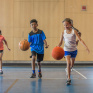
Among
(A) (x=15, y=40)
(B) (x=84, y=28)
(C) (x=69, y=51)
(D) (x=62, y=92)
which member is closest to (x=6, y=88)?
(D) (x=62, y=92)

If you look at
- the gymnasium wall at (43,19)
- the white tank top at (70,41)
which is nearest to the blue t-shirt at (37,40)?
the white tank top at (70,41)

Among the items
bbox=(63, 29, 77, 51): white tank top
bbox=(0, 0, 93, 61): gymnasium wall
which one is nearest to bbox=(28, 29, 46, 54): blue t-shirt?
bbox=(63, 29, 77, 51): white tank top

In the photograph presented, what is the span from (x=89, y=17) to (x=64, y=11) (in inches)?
48.4

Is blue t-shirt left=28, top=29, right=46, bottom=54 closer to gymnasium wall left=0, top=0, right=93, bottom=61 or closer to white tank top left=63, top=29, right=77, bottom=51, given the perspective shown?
white tank top left=63, top=29, right=77, bottom=51

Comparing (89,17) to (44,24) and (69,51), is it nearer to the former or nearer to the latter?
(44,24)

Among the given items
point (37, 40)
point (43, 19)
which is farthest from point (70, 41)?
→ point (43, 19)

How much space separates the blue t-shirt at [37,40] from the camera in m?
5.61

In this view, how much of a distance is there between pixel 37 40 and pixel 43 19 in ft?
15.1

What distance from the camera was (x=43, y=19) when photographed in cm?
1007

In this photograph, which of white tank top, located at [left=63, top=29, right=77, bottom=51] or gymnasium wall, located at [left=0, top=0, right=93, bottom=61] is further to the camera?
gymnasium wall, located at [left=0, top=0, right=93, bottom=61]

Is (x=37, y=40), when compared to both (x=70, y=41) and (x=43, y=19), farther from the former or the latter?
(x=43, y=19)

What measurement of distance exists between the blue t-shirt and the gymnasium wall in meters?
4.41

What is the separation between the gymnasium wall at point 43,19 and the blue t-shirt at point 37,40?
4409 mm

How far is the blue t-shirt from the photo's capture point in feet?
18.4
